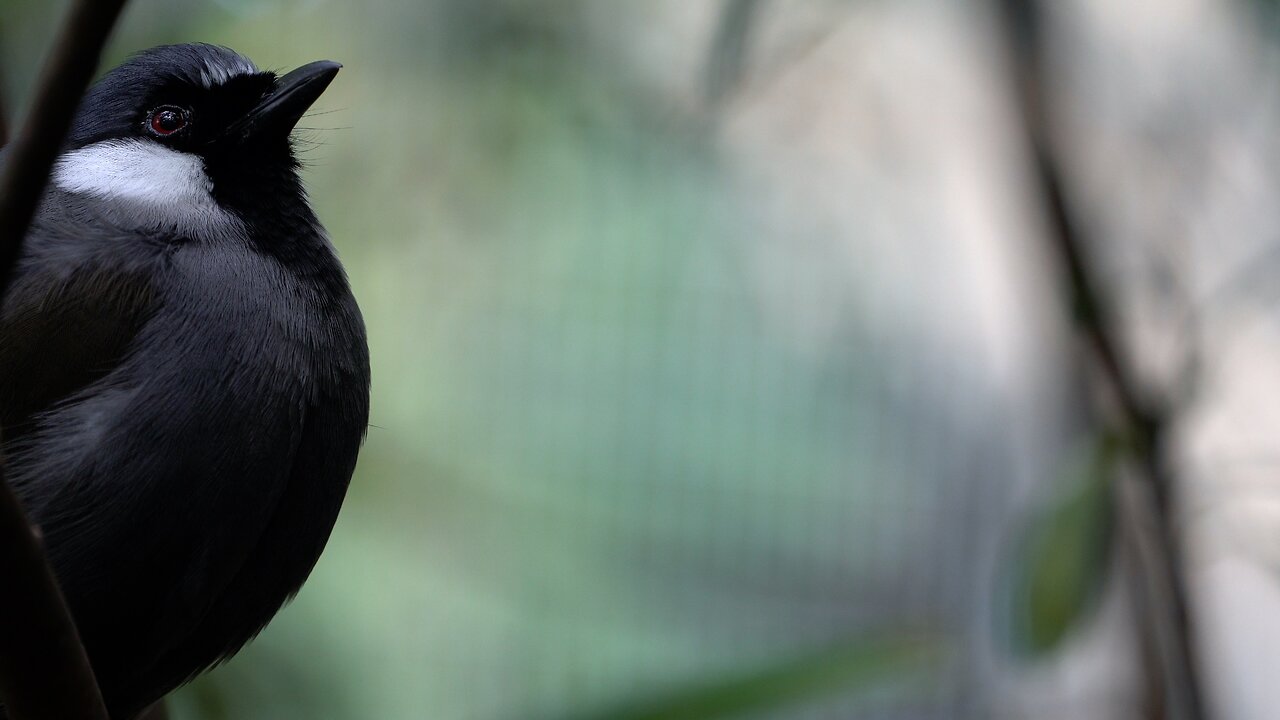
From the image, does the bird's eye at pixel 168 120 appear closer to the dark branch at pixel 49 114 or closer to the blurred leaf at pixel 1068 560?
the dark branch at pixel 49 114

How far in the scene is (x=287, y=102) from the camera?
4.47 ft

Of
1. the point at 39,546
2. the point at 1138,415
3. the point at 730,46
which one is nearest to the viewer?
the point at 39,546

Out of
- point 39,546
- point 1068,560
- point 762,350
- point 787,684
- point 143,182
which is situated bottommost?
point 39,546

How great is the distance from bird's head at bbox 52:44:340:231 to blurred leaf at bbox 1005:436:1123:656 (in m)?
0.94

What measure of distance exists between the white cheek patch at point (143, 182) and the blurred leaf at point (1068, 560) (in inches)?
38.5

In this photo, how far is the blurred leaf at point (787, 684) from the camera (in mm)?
1390

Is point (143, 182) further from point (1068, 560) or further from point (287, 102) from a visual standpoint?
point (1068, 560)

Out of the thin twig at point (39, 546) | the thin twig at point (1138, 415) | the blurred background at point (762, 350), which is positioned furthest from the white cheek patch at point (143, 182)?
the thin twig at point (1138, 415)

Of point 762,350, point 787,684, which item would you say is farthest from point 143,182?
point 762,350

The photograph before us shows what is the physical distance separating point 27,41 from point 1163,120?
1926 millimetres

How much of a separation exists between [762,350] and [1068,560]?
59.8 inches

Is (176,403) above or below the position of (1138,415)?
below

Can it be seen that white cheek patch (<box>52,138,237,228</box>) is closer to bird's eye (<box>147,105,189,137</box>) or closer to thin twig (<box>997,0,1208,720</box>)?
bird's eye (<box>147,105,189,137</box>)

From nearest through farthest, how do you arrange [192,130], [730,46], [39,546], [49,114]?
1. [49,114]
2. [39,546]
3. [192,130]
4. [730,46]
